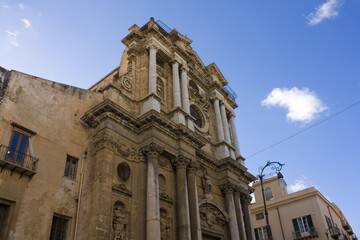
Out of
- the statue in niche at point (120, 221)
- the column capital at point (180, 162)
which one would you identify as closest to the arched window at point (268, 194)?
the column capital at point (180, 162)

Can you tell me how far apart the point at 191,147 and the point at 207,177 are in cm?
233

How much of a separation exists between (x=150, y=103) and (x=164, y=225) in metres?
5.65

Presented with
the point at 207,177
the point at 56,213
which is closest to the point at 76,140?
the point at 56,213

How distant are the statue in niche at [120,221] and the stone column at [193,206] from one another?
323 cm

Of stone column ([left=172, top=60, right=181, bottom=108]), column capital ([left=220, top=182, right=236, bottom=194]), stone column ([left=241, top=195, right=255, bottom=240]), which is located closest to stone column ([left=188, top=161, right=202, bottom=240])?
column capital ([left=220, top=182, right=236, bottom=194])

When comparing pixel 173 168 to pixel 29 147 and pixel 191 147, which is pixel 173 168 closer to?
pixel 191 147

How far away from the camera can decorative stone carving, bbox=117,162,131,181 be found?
1368 centimetres

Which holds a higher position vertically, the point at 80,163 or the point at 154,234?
the point at 80,163

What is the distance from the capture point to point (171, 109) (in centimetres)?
1822

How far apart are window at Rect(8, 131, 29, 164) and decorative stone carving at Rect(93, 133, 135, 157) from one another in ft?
8.68

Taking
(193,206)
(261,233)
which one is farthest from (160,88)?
(261,233)

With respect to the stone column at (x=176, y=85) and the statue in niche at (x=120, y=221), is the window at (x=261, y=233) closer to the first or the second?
the stone column at (x=176, y=85)

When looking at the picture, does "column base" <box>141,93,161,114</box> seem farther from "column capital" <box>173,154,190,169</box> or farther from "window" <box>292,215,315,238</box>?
"window" <box>292,215,315,238</box>

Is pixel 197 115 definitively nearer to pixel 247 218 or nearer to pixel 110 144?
pixel 247 218
